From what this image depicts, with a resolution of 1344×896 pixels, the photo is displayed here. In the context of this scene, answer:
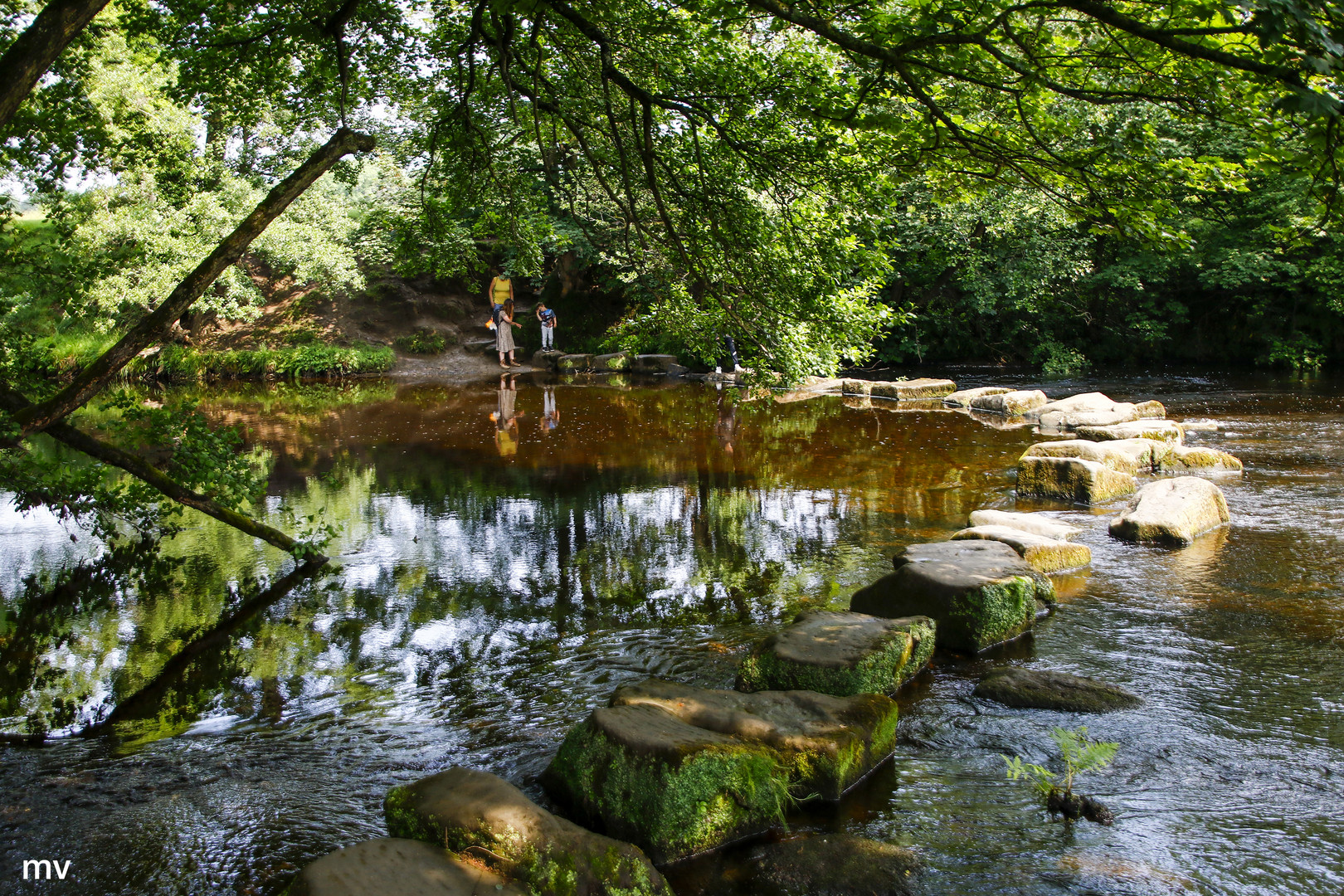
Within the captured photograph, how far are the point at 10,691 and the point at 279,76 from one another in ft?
18.3

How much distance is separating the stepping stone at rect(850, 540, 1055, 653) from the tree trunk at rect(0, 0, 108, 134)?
559cm

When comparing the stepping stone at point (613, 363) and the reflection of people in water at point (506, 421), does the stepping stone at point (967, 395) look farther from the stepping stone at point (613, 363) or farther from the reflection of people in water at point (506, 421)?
the stepping stone at point (613, 363)

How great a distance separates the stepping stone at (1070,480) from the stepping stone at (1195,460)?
1.38 m

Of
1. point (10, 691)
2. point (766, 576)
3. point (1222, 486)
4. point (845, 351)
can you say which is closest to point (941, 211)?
point (1222, 486)

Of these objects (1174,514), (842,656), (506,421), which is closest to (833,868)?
(842,656)

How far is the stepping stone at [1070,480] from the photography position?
972cm

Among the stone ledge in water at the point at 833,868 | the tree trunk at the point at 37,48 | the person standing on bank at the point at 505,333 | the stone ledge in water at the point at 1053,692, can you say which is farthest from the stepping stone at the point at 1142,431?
the person standing on bank at the point at 505,333

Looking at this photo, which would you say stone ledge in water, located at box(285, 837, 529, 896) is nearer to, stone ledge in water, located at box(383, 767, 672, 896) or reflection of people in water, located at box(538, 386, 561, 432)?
stone ledge in water, located at box(383, 767, 672, 896)

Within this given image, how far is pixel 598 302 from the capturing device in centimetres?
3000

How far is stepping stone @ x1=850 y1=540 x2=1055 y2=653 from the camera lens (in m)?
5.89

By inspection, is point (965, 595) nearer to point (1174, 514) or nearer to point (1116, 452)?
point (1174, 514)

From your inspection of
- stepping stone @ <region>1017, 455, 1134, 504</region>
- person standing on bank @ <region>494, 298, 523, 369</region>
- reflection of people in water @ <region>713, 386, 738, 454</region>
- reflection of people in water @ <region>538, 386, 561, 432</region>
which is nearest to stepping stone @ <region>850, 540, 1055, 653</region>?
stepping stone @ <region>1017, 455, 1134, 504</region>

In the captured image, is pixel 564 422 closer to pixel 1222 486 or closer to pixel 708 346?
pixel 708 346

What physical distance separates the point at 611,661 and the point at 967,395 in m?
13.7
